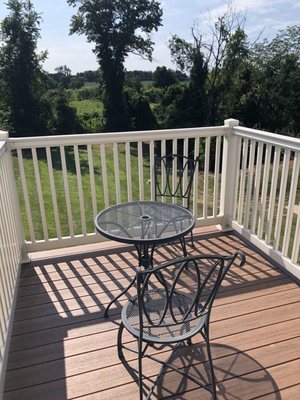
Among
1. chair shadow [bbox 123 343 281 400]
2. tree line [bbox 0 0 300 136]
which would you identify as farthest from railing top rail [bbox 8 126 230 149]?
tree line [bbox 0 0 300 136]

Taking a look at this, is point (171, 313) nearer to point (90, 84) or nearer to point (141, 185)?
point (141, 185)

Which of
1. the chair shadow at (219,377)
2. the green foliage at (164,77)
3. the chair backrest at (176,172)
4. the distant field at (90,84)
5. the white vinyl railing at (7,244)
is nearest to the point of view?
the chair shadow at (219,377)

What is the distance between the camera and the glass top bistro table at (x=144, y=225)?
197 cm

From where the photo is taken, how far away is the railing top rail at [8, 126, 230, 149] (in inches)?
109

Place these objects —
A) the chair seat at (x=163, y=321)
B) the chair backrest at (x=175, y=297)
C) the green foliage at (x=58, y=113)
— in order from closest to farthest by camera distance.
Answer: the chair backrest at (x=175, y=297) → the chair seat at (x=163, y=321) → the green foliage at (x=58, y=113)

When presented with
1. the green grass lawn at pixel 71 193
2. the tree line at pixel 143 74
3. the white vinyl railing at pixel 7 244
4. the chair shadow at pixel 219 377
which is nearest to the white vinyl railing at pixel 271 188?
the chair shadow at pixel 219 377

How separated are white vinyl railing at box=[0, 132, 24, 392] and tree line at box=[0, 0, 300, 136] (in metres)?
9.16

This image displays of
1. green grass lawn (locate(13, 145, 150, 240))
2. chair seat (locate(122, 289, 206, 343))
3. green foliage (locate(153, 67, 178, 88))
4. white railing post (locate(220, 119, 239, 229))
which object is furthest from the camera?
green foliage (locate(153, 67, 178, 88))

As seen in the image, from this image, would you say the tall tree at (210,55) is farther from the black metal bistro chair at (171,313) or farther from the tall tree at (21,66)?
the black metal bistro chair at (171,313)

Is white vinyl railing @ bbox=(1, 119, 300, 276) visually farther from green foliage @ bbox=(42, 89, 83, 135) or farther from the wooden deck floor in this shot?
green foliage @ bbox=(42, 89, 83, 135)

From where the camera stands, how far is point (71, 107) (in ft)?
40.1

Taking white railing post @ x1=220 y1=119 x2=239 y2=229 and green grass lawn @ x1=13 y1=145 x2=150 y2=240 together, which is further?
green grass lawn @ x1=13 y1=145 x2=150 y2=240

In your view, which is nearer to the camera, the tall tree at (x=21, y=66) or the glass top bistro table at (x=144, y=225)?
the glass top bistro table at (x=144, y=225)

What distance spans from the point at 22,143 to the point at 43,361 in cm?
174
